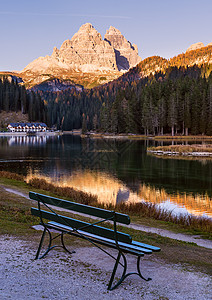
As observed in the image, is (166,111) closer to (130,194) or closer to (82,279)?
(130,194)

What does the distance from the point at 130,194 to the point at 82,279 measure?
73.5 ft

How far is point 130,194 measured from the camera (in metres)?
29.5

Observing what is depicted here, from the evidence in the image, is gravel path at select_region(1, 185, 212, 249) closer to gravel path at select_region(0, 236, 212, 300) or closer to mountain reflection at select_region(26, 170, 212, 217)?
gravel path at select_region(0, 236, 212, 300)

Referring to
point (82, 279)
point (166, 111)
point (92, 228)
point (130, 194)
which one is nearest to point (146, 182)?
point (130, 194)

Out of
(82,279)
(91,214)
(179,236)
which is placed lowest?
(179,236)

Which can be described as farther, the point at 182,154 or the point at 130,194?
the point at 182,154

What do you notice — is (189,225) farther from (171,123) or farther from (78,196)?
(171,123)

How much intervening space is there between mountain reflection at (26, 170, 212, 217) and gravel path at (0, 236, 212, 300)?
15331 mm

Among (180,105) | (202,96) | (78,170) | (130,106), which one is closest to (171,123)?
(180,105)

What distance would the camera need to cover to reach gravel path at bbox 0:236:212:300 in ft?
21.6

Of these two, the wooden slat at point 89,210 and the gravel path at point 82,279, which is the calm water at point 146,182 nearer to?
the gravel path at point 82,279

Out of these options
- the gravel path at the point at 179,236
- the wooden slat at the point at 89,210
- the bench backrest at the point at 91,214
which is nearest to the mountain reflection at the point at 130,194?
the gravel path at the point at 179,236

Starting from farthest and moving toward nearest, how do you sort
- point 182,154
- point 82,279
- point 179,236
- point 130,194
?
point 182,154, point 130,194, point 179,236, point 82,279

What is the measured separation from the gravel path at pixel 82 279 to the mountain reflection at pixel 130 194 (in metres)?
15.3
